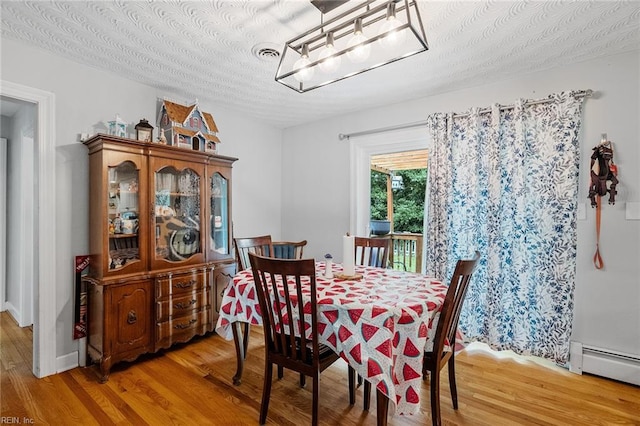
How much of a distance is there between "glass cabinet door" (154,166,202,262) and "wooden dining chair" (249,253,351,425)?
1.34 metres

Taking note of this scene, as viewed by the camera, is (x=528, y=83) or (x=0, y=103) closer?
(x=528, y=83)

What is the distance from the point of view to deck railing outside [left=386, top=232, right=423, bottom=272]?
140 inches

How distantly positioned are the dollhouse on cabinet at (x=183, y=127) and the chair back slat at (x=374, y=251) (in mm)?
1698

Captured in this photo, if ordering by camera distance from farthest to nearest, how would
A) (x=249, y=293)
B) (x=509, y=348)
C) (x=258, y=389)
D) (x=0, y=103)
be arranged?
(x=0, y=103) → (x=509, y=348) → (x=258, y=389) → (x=249, y=293)

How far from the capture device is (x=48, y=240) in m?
2.33

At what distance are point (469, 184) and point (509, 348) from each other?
4.69 feet

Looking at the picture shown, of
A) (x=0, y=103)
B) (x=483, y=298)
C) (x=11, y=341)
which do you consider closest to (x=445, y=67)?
(x=483, y=298)

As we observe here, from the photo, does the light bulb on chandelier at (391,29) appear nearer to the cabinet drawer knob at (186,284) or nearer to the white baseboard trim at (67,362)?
the cabinet drawer knob at (186,284)

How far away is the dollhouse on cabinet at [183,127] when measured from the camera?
110 inches

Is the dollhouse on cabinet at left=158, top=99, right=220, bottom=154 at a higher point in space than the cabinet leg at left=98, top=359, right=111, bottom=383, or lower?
higher

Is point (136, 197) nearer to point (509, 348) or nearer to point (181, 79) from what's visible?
point (181, 79)

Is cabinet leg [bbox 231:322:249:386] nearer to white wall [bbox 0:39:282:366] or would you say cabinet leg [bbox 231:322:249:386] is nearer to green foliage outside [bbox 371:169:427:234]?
white wall [bbox 0:39:282:366]

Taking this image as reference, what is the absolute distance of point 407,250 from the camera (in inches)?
145

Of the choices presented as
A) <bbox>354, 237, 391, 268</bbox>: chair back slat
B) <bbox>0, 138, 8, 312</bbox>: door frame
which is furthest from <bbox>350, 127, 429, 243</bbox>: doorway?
<bbox>0, 138, 8, 312</bbox>: door frame
